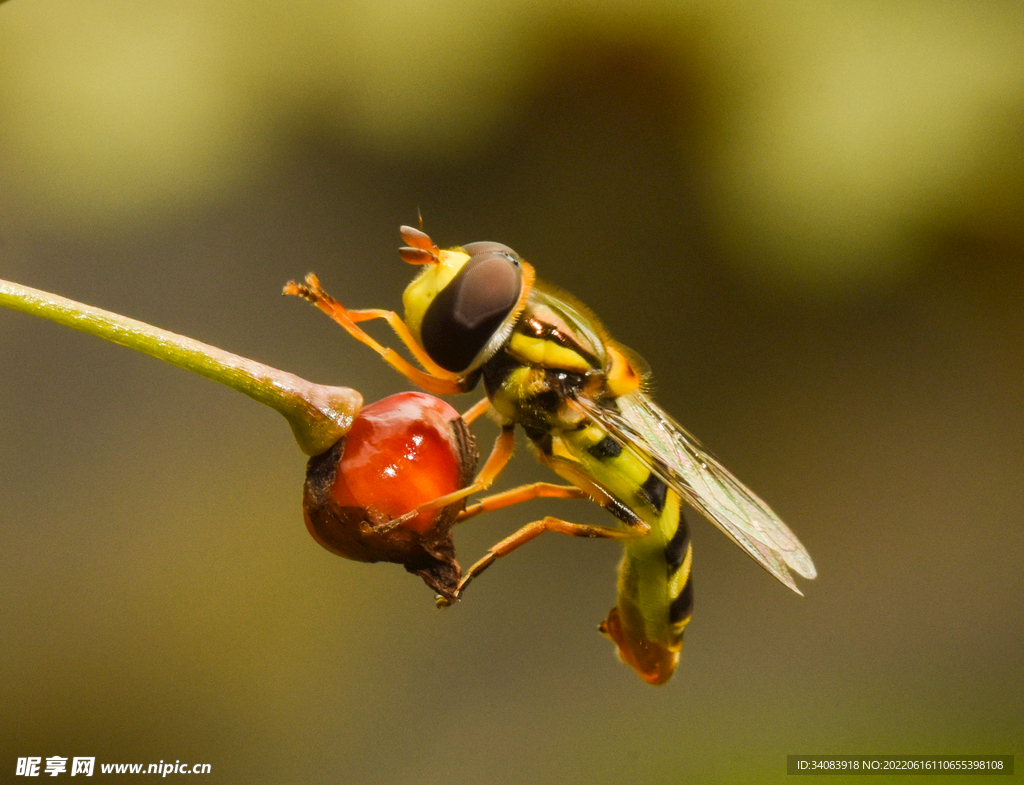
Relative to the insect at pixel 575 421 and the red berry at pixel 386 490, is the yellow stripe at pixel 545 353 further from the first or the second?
the red berry at pixel 386 490

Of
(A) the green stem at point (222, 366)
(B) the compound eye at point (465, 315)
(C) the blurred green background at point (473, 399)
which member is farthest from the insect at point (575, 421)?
(C) the blurred green background at point (473, 399)

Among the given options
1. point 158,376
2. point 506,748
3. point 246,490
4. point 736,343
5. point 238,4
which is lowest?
point 506,748

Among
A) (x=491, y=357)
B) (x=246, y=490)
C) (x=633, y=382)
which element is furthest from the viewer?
(x=246, y=490)

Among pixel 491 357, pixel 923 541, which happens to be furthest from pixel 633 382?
pixel 923 541

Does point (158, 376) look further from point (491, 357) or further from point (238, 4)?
point (491, 357)

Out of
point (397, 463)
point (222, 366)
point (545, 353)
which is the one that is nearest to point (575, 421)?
point (545, 353)

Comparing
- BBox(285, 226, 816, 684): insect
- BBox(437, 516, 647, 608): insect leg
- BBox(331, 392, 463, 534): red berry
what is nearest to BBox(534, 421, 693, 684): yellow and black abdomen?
BBox(285, 226, 816, 684): insect

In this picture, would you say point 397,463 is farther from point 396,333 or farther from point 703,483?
point 703,483

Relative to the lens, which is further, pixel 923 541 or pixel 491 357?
pixel 923 541
